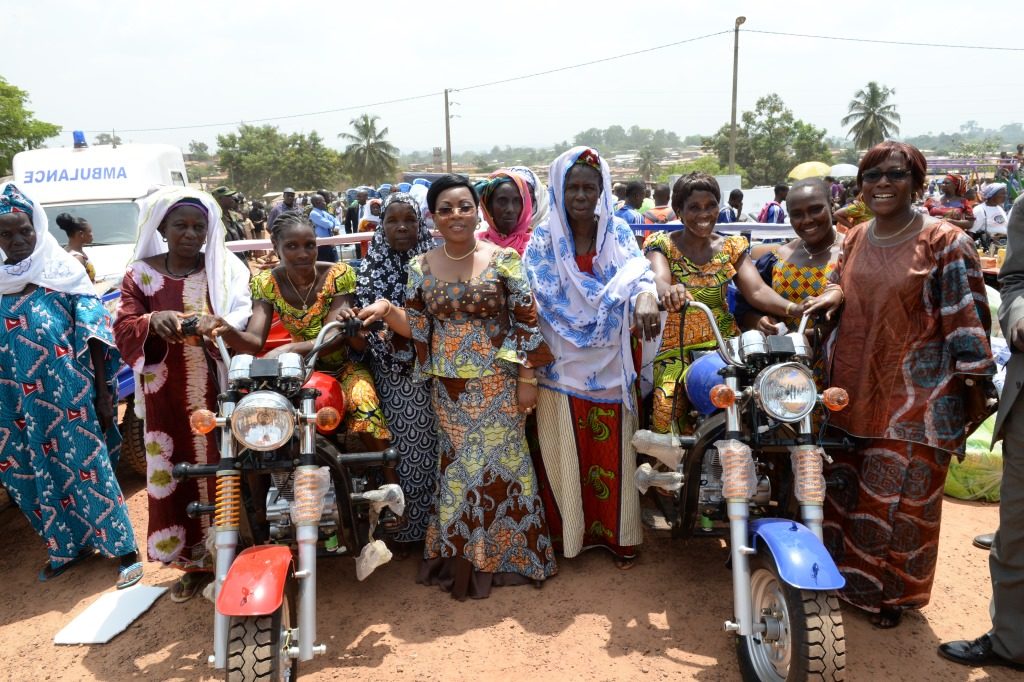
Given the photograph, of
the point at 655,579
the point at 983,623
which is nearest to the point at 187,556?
the point at 655,579

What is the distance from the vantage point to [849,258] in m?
3.02

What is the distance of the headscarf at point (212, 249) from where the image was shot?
323 centimetres

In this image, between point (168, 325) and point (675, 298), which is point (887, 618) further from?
point (168, 325)

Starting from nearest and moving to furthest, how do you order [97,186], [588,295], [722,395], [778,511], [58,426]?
1. [722,395]
2. [778,511]
3. [588,295]
4. [58,426]
5. [97,186]

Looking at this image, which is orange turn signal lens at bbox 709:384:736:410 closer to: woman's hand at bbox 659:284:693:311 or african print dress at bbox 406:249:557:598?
woman's hand at bbox 659:284:693:311

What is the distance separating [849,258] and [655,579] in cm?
178

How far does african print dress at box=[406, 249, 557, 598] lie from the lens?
3.19 m

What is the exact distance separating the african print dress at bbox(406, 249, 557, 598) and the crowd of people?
0.01 metres

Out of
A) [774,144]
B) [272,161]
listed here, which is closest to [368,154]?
[272,161]

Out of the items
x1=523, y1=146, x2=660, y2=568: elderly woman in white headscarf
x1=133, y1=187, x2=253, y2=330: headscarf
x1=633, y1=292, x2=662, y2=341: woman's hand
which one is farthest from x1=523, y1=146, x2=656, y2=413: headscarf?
x1=133, y1=187, x2=253, y2=330: headscarf

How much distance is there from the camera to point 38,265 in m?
3.54

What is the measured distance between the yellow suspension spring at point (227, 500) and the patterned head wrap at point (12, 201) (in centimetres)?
207

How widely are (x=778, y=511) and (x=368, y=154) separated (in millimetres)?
62324

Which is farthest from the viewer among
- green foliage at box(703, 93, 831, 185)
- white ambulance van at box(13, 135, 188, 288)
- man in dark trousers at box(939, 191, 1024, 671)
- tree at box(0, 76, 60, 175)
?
green foliage at box(703, 93, 831, 185)
